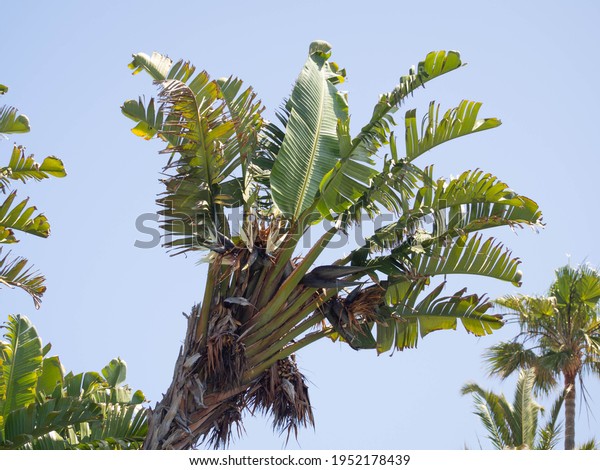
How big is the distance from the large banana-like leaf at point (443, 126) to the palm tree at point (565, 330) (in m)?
9.80

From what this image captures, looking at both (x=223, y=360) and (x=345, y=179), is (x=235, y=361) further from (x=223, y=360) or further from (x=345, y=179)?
(x=345, y=179)

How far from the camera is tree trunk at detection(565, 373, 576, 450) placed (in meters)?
18.9

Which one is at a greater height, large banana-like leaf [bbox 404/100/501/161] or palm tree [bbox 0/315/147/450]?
large banana-like leaf [bbox 404/100/501/161]

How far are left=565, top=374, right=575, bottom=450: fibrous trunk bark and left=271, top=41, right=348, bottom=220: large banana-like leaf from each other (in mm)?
10183

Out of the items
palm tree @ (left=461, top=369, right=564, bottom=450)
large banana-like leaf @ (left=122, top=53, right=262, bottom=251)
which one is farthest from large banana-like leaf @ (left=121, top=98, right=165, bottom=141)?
palm tree @ (left=461, top=369, right=564, bottom=450)

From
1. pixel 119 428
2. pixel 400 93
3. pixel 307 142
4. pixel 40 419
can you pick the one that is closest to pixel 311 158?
pixel 307 142

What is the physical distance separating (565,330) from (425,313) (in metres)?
9.49

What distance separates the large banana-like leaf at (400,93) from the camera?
422 inches

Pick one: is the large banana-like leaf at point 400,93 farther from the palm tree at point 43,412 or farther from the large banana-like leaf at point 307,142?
the palm tree at point 43,412

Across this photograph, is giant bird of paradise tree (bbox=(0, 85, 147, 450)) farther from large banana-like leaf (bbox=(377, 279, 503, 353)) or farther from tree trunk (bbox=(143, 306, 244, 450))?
large banana-like leaf (bbox=(377, 279, 503, 353))

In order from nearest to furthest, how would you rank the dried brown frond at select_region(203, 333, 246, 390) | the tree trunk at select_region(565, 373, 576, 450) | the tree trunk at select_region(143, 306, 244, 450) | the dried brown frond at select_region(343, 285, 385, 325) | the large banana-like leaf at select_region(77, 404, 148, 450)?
the tree trunk at select_region(143, 306, 244, 450) → the dried brown frond at select_region(203, 333, 246, 390) → the dried brown frond at select_region(343, 285, 385, 325) → the large banana-like leaf at select_region(77, 404, 148, 450) → the tree trunk at select_region(565, 373, 576, 450)

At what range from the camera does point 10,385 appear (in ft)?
35.8

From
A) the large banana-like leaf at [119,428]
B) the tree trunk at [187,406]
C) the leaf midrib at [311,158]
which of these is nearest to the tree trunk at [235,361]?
the tree trunk at [187,406]
